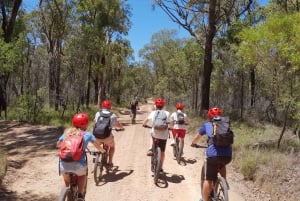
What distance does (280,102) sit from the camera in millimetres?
15625

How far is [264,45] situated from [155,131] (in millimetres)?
6801

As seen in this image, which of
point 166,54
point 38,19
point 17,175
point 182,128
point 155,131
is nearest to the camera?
point 155,131

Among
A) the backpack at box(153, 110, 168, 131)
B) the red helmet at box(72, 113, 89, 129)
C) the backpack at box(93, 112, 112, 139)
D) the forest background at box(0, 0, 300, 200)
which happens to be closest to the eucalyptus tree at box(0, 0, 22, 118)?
the forest background at box(0, 0, 300, 200)

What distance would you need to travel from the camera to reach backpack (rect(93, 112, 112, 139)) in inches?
387

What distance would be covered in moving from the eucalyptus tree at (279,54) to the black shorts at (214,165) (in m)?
8.02

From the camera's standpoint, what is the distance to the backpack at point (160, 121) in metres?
10.1

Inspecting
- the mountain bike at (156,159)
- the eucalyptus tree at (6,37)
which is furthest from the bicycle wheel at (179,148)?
the eucalyptus tree at (6,37)

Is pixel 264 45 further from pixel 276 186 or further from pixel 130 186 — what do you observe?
pixel 130 186

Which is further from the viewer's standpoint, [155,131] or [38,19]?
[38,19]

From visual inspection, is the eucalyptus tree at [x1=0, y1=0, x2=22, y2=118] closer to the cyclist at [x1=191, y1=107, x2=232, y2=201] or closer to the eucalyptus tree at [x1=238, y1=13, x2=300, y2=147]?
the eucalyptus tree at [x1=238, y1=13, x2=300, y2=147]

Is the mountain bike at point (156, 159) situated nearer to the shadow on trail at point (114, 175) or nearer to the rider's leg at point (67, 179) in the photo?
the shadow on trail at point (114, 175)

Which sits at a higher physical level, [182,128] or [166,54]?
[166,54]

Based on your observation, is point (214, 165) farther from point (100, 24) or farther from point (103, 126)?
point (100, 24)

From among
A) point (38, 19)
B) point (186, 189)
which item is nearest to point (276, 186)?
point (186, 189)
